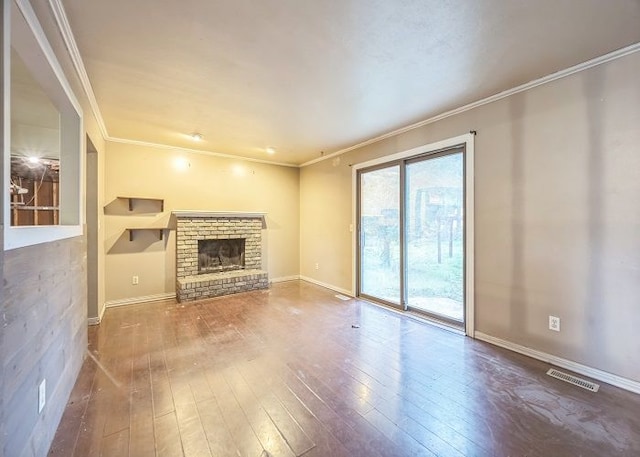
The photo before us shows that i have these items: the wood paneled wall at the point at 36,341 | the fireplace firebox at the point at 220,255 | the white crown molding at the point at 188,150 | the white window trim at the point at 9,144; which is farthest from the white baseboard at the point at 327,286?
the white window trim at the point at 9,144

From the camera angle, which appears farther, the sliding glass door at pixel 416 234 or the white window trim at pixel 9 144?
the sliding glass door at pixel 416 234

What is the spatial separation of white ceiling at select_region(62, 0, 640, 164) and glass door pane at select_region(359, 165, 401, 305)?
1.08m

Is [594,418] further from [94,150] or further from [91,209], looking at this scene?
[94,150]

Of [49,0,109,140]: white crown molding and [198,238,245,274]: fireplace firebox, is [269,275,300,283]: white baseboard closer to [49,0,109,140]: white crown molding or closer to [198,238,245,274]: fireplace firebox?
[198,238,245,274]: fireplace firebox

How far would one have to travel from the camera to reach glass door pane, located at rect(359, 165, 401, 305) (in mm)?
4023

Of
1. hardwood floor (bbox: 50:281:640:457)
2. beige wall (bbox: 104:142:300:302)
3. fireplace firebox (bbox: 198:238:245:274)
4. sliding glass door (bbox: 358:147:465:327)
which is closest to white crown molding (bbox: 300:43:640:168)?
sliding glass door (bbox: 358:147:465:327)

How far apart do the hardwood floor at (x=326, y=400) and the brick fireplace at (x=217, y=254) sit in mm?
1383

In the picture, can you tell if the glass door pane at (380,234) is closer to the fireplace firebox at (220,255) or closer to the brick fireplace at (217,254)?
the brick fireplace at (217,254)

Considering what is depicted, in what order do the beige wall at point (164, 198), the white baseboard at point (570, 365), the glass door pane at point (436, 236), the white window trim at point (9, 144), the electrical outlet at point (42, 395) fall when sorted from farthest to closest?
the beige wall at point (164, 198) < the glass door pane at point (436, 236) < the white baseboard at point (570, 365) < the electrical outlet at point (42, 395) < the white window trim at point (9, 144)

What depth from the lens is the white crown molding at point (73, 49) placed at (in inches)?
65.1

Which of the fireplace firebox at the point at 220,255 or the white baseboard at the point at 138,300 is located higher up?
the fireplace firebox at the point at 220,255

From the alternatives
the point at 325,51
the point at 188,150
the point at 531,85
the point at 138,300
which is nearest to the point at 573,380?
the point at 531,85

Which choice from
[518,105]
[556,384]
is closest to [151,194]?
[518,105]

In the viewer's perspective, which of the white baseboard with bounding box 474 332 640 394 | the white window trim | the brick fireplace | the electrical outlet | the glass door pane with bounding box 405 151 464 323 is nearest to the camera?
the white window trim
